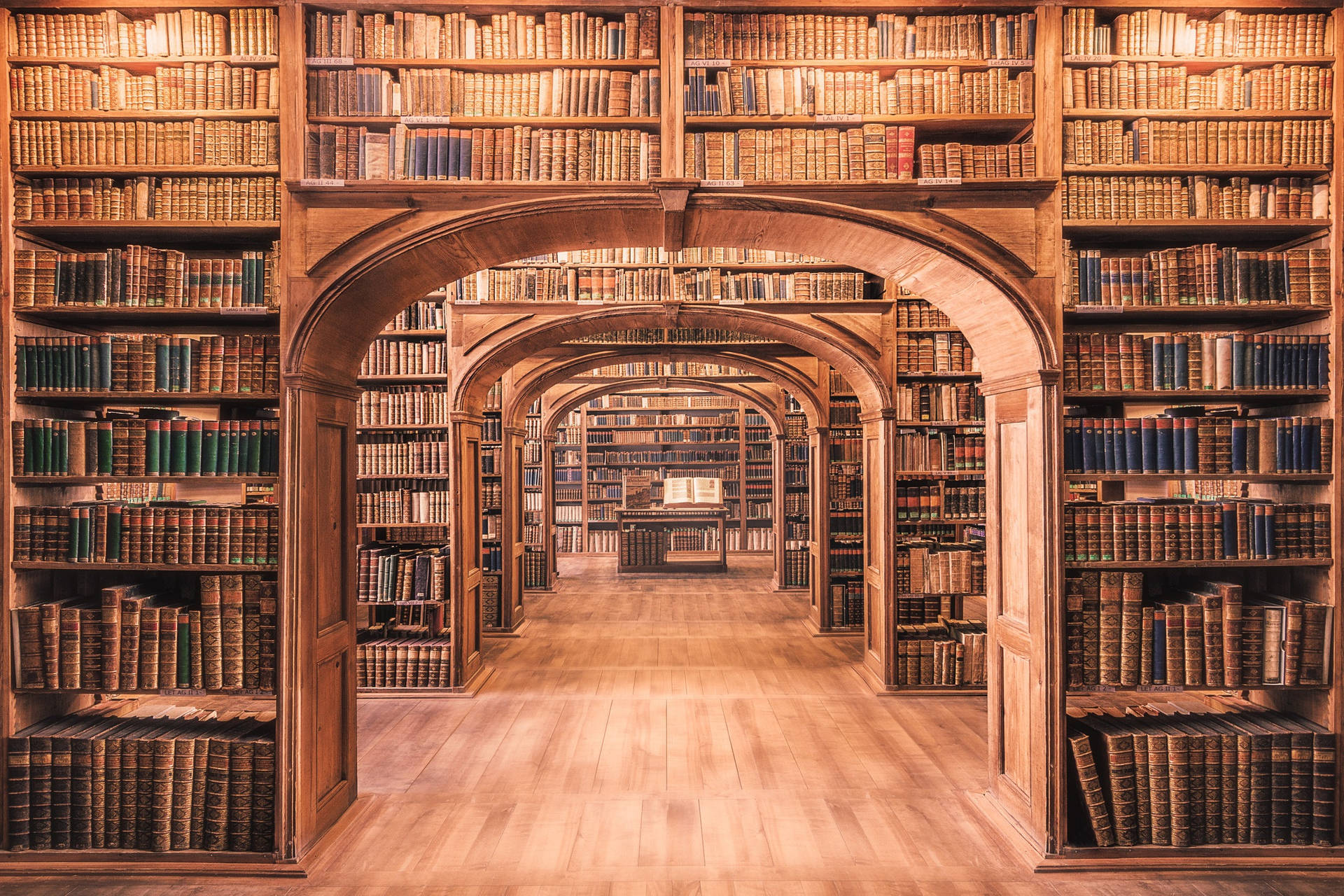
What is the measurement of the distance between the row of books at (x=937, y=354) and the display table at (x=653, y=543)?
666 centimetres

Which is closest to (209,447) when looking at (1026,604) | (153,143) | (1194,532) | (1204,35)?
(153,143)

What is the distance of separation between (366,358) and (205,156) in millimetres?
3259

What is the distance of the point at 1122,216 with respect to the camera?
3621 mm

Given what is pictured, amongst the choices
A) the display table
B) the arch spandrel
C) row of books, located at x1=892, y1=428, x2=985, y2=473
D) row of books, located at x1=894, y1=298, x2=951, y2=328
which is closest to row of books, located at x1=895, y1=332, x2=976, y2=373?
row of books, located at x1=894, y1=298, x2=951, y2=328

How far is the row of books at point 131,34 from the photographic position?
353 centimetres

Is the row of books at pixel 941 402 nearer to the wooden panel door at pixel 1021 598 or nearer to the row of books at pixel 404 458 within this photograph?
the wooden panel door at pixel 1021 598

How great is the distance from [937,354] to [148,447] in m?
5.58

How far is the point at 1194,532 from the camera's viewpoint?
3.63 m

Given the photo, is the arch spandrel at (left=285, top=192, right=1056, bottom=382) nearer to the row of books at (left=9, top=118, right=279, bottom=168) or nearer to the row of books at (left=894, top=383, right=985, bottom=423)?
the row of books at (left=9, top=118, right=279, bottom=168)

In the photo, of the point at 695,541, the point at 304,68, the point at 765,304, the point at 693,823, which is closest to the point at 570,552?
the point at 695,541

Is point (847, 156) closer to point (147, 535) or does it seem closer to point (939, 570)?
point (147, 535)

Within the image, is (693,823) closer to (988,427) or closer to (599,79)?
(988,427)

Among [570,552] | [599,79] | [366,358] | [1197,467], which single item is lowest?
[570,552]

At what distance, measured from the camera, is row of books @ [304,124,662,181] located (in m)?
3.54
